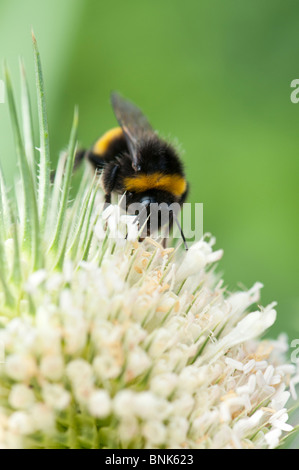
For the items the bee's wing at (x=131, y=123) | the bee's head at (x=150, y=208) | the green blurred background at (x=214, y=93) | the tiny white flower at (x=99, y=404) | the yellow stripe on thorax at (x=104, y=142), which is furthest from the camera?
the green blurred background at (x=214, y=93)

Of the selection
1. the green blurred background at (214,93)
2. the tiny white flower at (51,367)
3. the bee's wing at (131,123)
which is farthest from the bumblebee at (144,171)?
the green blurred background at (214,93)

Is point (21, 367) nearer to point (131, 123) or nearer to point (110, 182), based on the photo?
point (110, 182)

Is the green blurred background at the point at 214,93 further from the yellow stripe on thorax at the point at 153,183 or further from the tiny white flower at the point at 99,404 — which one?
the tiny white flower at the point at 99,404

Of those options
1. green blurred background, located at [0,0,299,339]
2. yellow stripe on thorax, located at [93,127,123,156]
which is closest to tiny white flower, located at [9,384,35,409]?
yellow stripe on thorax, located at [93,127,123,156]

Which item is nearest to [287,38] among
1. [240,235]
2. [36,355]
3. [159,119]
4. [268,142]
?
[268,142]

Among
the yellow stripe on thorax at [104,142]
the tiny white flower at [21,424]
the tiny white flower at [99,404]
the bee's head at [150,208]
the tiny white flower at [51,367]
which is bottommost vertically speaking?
the tiny white flower at [21,424]

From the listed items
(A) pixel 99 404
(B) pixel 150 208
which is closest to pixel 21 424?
(A) pixel 99 404
